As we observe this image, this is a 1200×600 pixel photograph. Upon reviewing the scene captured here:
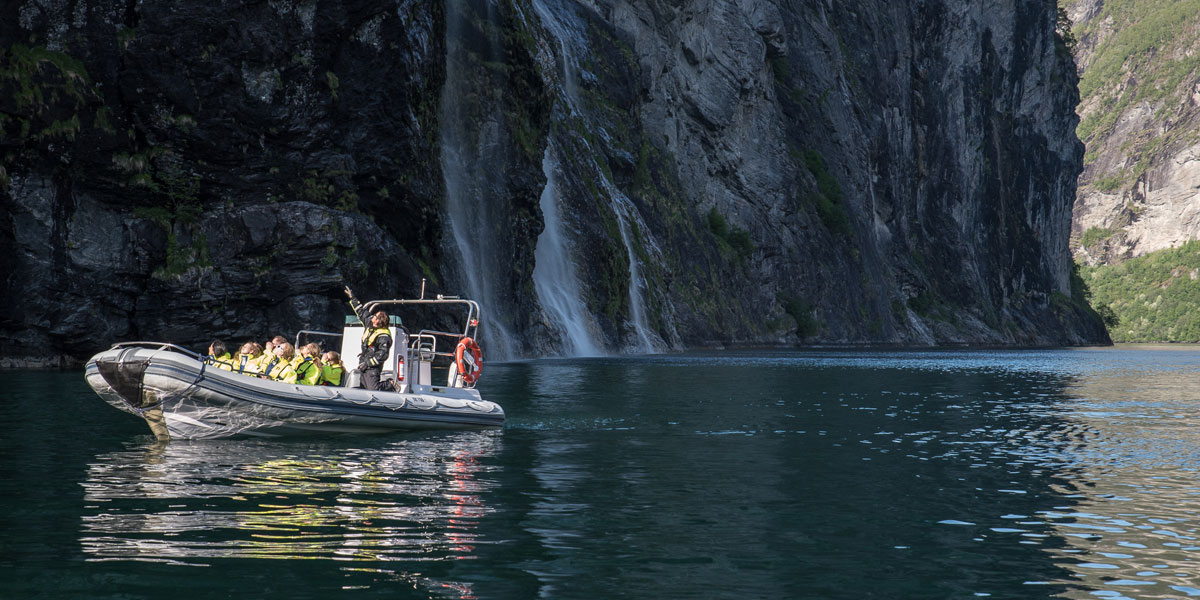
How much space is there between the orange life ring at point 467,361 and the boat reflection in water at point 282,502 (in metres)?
5.42

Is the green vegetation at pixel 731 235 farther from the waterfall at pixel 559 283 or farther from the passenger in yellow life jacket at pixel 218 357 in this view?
the passenger in yellow life jacket at pixel 218 357

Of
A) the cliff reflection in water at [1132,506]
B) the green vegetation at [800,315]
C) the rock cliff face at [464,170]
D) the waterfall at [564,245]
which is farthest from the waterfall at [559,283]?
the green vegetation at [800,315]

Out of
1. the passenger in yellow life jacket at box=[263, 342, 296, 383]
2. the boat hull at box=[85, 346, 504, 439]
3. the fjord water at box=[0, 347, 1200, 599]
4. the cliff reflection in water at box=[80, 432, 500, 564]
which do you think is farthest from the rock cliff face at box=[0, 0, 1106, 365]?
the cliff reflection in water at box=[80, 432, 500, 564]

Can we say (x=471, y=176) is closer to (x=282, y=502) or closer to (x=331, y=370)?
(x=331, y=370)

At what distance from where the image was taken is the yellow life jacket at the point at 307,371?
21.5 meters

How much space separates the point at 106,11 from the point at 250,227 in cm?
902

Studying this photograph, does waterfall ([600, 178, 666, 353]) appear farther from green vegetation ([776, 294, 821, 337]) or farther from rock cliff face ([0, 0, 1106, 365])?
green vegetation ([776, 294, 821, 337])

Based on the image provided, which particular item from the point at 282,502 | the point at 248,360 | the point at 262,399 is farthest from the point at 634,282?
the point at 282,502

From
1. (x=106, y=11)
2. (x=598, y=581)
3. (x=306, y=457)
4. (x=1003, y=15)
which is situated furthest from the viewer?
(x=1003, y=15)

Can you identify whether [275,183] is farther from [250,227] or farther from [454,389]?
[454,389]

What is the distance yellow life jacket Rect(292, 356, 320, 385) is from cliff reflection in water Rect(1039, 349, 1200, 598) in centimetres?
1338

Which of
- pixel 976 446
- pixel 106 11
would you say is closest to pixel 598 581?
pixel 976 446

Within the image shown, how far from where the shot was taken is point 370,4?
1727 inches

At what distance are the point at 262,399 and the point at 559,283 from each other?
140 feet
